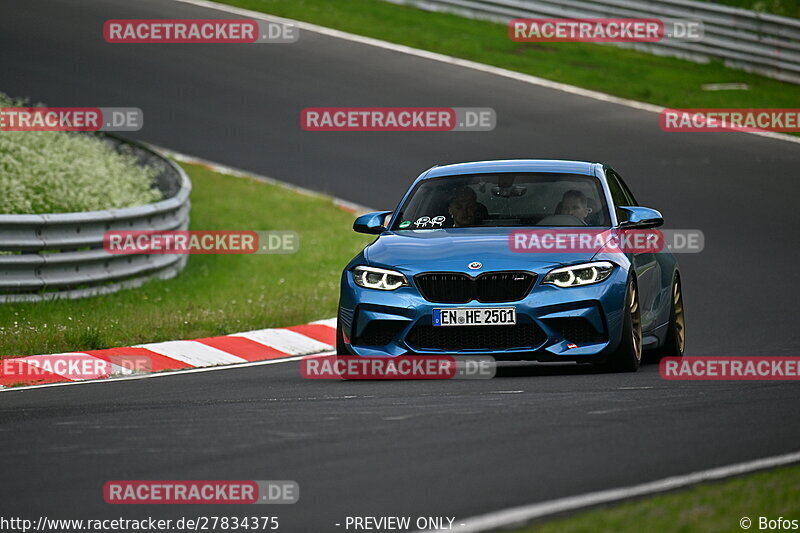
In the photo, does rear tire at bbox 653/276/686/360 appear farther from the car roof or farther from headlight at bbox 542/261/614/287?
headlight at bbox 542/261/614/287

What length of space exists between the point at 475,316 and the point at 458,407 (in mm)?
1554

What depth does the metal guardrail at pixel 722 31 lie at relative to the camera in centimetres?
2672

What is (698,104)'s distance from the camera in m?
24.6

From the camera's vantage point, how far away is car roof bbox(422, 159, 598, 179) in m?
10.8

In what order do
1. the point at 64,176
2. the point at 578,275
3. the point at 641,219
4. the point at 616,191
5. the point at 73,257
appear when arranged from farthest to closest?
the point at 64,176, the point at 73,257, the point at 616,191, the point at 641,219, the point at 578,275

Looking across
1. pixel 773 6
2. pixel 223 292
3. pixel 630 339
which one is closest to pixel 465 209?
pixel 630 339

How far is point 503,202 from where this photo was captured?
10695 mm

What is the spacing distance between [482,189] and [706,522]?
5.84 metres

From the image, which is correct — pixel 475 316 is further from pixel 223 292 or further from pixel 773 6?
pixel 773 6

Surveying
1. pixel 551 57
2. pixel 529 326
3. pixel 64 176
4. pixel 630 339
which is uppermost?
pixel 529 326

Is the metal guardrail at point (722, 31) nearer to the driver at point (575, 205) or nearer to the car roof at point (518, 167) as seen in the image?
the car roof at point (518, 167)

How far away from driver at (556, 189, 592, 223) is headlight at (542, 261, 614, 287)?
3.25ft

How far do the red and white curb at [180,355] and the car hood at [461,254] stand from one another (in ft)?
7.65

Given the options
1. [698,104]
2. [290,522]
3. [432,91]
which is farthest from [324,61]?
[290,522]
